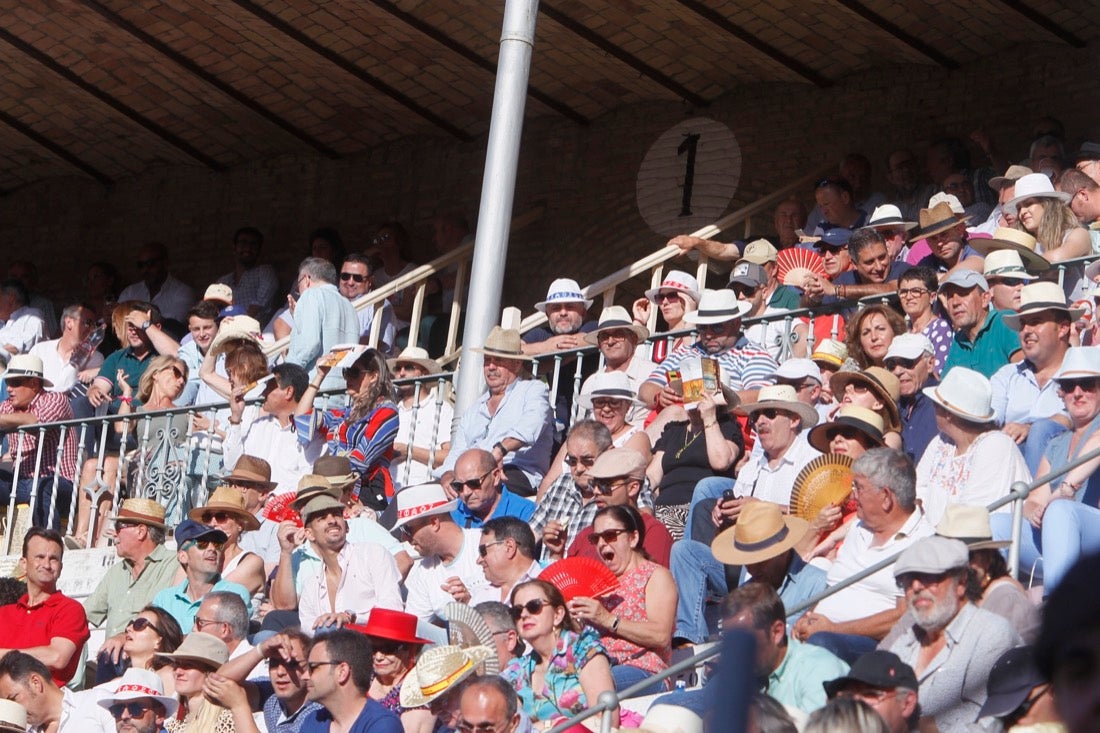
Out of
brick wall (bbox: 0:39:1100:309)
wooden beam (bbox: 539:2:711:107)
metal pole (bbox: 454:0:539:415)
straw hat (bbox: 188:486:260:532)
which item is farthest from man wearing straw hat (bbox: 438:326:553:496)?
brick wall (bbox: 0:39:1100:309)

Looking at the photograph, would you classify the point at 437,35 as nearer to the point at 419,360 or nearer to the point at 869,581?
the point at 419,360

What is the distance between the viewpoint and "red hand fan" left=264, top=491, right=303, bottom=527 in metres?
8.02

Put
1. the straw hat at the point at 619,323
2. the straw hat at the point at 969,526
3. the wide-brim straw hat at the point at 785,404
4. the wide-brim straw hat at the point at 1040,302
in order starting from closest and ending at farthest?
the straw hat at the point at 969,526 < the wide-brim straw hat at the point at 1040,302 < the wide-brim straw hat at the point at 785,404 < the straw hat at the point at 619,323

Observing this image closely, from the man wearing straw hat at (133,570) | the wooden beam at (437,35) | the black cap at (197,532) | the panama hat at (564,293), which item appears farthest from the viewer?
the wooden beam at (437,35)

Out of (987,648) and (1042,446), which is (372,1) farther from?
(987,648)

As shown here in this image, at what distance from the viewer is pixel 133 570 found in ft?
27.4

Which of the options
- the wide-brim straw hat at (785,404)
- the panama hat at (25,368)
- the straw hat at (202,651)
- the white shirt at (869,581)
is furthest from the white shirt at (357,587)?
the panama hat at (25,368)

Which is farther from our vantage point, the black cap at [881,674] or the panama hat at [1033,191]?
the panama hat at [1033,191]

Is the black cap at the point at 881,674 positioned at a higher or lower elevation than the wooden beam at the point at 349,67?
lower

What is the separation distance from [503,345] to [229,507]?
1.54 metres

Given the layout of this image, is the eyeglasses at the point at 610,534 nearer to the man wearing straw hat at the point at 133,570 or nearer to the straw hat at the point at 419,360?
the man wearing straw hat at the point at 133,570

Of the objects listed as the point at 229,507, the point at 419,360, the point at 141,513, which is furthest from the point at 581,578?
the point at 419,360

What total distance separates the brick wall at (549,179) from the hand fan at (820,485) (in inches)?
216

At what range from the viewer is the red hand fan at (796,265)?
922 cm
